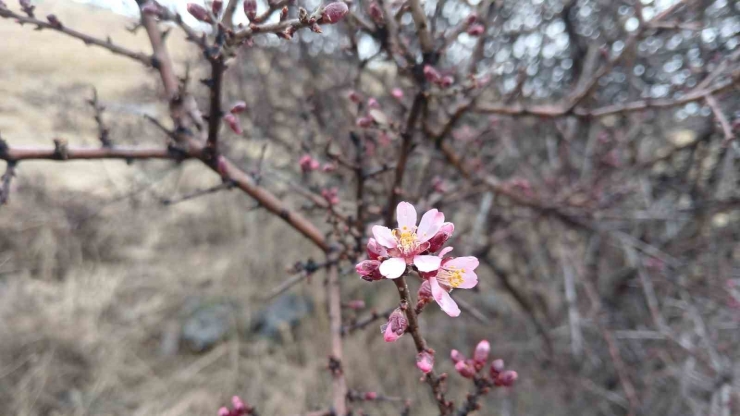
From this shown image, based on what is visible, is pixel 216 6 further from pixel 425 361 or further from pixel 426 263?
pixel 425 361

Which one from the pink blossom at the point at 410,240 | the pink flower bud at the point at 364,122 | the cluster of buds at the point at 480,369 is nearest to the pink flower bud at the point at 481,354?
the cluster of buds at the point at 480,369

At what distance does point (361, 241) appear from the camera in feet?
5.00

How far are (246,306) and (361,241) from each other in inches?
134

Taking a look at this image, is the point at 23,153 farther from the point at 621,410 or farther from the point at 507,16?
the point at 621,410

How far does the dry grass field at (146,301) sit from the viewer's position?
12.1ft

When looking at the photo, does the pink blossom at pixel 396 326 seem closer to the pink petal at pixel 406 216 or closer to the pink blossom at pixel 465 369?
the pink petal at pixel 406 216

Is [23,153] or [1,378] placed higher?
[23,153]

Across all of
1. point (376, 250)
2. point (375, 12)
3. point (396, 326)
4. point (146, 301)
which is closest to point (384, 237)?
point (376, 250)

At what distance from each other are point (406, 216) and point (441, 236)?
0.08 m

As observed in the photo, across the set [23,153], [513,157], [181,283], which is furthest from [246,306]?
[23,153]

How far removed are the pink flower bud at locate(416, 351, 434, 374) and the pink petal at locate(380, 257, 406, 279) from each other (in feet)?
0.67

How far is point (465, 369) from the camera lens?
111 cm

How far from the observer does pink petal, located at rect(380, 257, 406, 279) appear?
2.25 ft

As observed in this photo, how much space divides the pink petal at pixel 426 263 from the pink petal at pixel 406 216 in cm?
11
